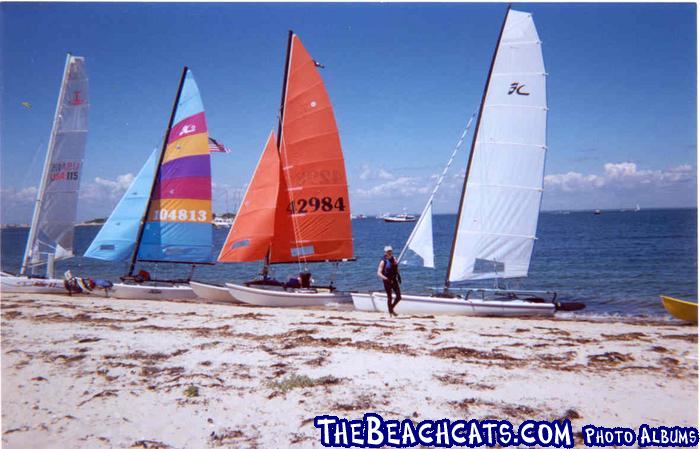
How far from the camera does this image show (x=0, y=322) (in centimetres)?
945

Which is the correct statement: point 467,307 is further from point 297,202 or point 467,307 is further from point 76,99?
point 76,99

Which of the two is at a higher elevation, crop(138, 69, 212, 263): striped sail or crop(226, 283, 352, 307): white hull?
crop(138, 69, 212, 263): striped sail

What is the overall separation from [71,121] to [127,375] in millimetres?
14660

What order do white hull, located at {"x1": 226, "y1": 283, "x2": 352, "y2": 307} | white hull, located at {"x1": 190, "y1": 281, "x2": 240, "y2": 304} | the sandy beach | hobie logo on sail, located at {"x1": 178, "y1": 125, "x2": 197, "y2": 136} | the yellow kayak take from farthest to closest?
hobie logo on sail, located at {"x1": 178, "y1": 125, "x2": 197, "y2": 136}, white hull, located at {"x1": 190, "y1": 281, "x2": 240, "y2": 304}, white hull, located at {"x1": 226, "y1": 283, "x2": 352, "y2": 307}, the yellow kayak, the sandy beach

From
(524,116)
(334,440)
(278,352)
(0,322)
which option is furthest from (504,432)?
(0,322)

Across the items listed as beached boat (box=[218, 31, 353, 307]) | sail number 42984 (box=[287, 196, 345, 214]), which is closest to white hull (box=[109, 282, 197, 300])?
beached boat (box=[218, 31, 353, 307])

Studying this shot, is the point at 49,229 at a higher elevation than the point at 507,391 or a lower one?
higher

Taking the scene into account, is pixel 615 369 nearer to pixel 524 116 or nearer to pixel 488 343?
pixel 488 343

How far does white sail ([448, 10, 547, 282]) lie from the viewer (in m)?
12.1

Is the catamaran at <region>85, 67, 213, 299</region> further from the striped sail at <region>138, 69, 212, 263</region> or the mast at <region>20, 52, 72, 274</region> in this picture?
the mast at <region>20, 52, 72, 274</region>

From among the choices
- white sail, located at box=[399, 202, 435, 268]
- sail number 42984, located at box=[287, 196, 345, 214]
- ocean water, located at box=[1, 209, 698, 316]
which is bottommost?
ocean water, located at box=[1, 209, 698, 316]

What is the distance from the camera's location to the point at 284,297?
1384 cm

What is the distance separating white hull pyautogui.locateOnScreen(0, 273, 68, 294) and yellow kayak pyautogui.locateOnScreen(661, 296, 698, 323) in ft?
70.3

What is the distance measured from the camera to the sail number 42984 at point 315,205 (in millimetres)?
14883
